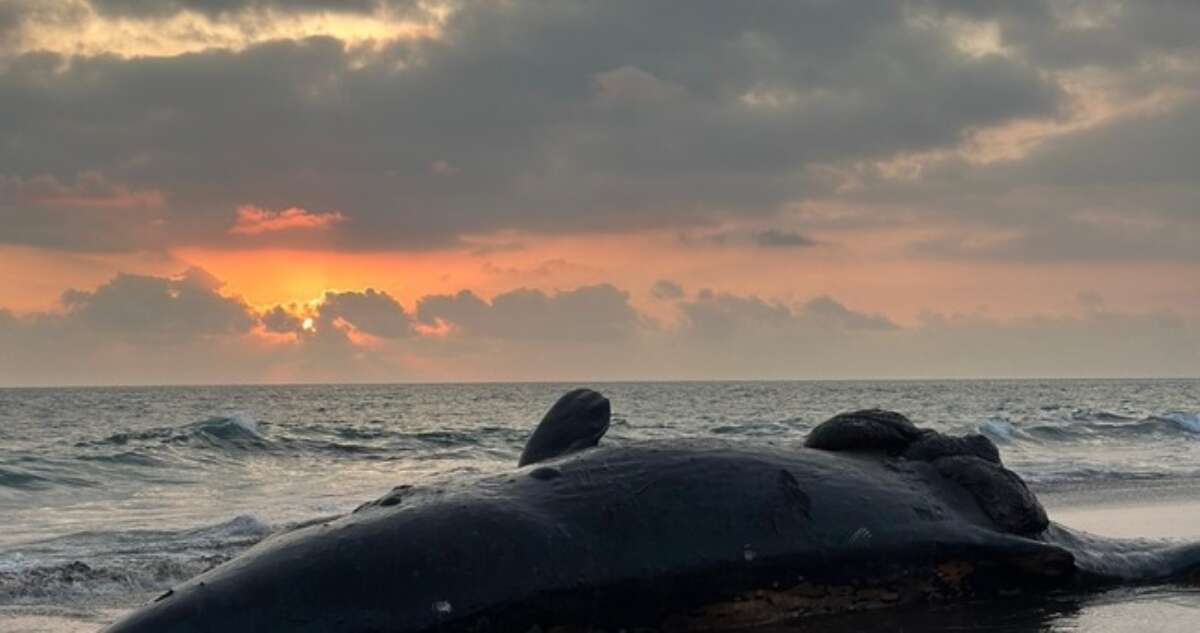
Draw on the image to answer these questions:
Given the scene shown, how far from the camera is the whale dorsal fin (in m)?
6.56

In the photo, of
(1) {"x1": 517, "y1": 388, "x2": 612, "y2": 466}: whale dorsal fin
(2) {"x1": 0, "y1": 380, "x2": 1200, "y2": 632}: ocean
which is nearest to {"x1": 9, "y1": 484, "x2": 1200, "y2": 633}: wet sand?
(2) {"x1": 0, "y1": 380, "x2": 1200, "y2": 632}: ocean

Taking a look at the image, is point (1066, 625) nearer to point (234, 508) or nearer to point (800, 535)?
point (800, 535)

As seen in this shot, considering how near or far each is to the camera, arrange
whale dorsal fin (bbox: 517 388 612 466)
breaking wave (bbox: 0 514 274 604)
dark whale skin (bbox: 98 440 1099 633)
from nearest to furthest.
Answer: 1. dark whale skin (bbox: 98 440 1099 633)
2. whale dorsal fin (bbox: 517 388 612 466)
3. breaking wave (bbox: 0 514 274 604)

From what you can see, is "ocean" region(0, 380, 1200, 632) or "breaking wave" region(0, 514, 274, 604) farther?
"breaking wave" region(0, 514, 274, 604)

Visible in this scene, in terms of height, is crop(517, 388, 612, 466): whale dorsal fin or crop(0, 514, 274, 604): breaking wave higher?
crop(517, 388, 612, 466): whale dorsal fin

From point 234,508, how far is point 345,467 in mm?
8878

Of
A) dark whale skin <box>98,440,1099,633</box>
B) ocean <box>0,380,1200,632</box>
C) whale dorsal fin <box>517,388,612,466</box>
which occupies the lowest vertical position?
ocean <box>0,380,1200,632</box>

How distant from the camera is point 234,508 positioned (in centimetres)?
1580

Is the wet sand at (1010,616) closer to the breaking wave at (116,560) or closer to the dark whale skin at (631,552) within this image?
the dark whale skin at (631,552)

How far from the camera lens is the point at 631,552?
5496 mm

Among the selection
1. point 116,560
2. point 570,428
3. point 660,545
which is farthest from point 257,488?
point 660,545

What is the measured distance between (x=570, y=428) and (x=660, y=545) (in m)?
1.19

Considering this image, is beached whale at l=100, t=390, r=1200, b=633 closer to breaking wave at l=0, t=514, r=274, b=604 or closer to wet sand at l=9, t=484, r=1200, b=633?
wet sand at l=9, t=484, r=1200, b=633

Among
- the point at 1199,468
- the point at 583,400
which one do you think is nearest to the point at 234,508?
the point at 583,400
